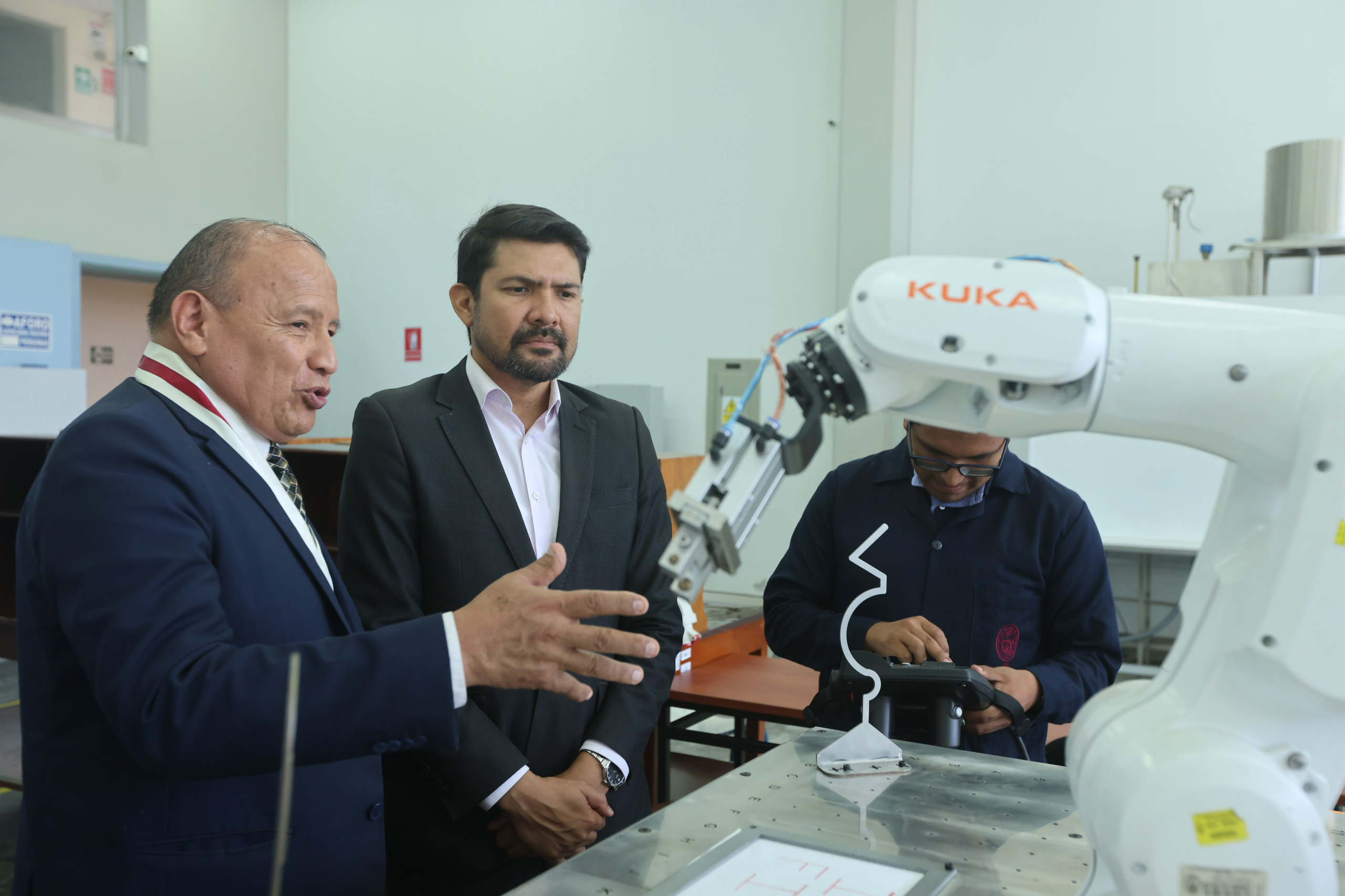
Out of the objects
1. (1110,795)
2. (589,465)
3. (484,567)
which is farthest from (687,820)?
(589,465)

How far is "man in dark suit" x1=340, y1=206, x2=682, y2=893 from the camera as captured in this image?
1633 mm

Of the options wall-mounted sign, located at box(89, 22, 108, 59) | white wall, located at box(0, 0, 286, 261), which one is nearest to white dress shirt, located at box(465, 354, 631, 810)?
white wall, located at box(0, 0, 286, 261)

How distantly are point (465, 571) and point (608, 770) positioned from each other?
43 centimetres

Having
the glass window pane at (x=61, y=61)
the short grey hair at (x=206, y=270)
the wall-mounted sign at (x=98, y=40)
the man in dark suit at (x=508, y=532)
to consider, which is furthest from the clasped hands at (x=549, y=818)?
the wall-mounted sign at (x=98, y=40)

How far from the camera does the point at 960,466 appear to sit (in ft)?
5.57

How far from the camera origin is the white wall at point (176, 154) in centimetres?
605

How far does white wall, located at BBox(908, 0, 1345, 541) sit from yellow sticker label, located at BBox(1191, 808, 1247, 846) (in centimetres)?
358

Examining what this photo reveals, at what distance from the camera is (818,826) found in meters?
1.20

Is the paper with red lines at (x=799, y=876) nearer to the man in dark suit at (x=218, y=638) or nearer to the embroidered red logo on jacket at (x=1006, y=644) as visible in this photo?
the man in dark suit at (x=218, y=638)

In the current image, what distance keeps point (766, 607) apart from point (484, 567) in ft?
1.94

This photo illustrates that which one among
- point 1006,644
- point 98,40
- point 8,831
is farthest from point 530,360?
point 98,40

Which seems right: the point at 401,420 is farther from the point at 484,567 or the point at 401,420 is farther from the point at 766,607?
the point at 766,607

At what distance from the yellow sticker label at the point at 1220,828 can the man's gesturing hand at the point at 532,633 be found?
0.54 meters

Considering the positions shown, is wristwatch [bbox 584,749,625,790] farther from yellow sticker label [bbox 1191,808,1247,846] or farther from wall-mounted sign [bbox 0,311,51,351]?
wall-mounted sign [bbox 0,311,51,351]
